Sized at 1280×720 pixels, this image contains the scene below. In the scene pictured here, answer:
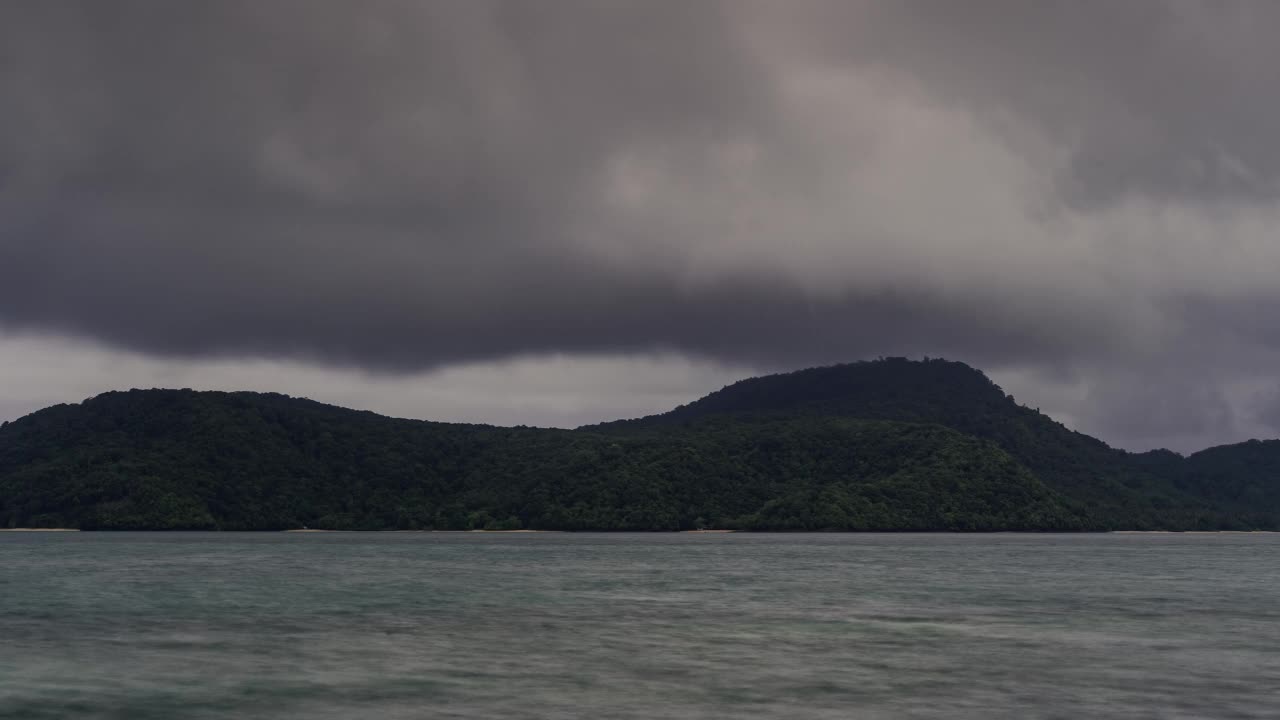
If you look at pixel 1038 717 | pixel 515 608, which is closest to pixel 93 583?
pixel 515 608

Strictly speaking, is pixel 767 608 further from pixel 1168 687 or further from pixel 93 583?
pixel 93 583

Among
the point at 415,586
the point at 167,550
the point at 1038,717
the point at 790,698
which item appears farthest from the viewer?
the point at 167,550

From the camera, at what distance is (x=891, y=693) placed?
37.6 metres

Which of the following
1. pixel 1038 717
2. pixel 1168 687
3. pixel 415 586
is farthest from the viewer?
pixel 415 586

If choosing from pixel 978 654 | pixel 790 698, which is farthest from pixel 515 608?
pixel 790 698

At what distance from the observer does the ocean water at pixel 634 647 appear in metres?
35.8

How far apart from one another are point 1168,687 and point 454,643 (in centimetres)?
2938

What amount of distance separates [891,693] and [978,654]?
1142 cm

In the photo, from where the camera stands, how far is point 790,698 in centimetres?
3644

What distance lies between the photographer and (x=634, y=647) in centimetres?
5025

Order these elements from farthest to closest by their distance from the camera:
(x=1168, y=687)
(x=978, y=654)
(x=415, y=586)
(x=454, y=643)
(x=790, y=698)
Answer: (x=415, y=586) → (x=454, y=643) → (x=978, y=654) → (x=1168, y=687) → (x=790, y=698)

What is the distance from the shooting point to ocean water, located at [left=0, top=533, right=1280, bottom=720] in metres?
35.8

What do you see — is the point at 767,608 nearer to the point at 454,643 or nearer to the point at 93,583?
the point at 454,643

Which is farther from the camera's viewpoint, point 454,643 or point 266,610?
point 266,610
